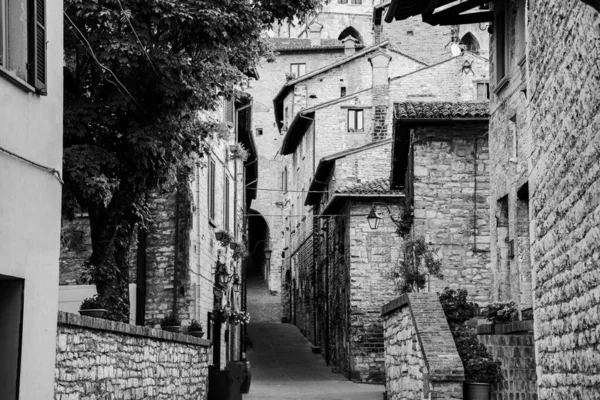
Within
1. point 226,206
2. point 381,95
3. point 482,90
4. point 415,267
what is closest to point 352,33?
point 381,95

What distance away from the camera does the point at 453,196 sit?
2138 cm

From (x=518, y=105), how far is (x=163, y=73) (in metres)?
4.94

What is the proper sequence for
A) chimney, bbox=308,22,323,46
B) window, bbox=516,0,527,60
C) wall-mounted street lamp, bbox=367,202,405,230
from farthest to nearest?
chimney, bbox=308,22,323,46
wall-mounted street lamp, bbox=367,202,405,230
window, bbox=516,0,527,60

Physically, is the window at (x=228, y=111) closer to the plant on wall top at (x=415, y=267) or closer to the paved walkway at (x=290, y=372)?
the paved walkway at (x=290, y=372)

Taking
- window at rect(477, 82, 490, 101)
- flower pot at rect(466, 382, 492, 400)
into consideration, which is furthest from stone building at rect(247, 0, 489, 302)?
flower pot at rect(466, 382, 492, 400)

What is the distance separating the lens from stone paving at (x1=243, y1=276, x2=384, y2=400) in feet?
76.2

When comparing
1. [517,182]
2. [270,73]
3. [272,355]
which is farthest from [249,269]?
[517,182]

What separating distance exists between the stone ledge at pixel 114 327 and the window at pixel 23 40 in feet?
8.16

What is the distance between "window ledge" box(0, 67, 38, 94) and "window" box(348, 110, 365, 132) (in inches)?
1195

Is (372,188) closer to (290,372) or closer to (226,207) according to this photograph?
(226,207)

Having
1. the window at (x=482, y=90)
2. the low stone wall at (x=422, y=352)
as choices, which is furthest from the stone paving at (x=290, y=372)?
the window at (x=482, y=90)

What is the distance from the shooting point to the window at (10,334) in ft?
27.0

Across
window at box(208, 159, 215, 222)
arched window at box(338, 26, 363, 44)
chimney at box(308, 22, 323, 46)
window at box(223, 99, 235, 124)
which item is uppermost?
arched window at box(338, 26, 363, 44)

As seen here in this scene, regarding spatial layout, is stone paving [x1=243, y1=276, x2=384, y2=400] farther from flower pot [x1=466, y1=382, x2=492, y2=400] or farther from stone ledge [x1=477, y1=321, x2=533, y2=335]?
flower pot [x1=466, y1=382, x2=492, y2=400]
